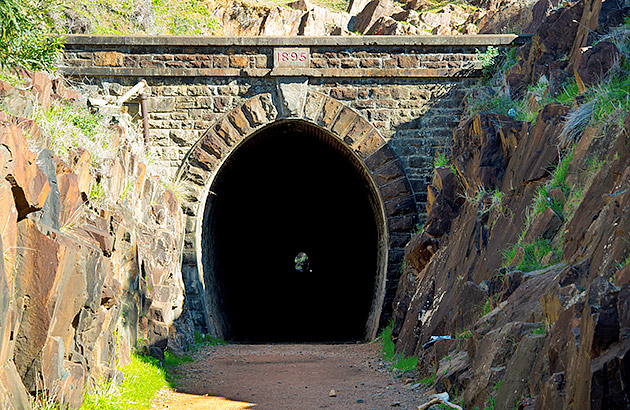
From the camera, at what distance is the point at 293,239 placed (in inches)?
882

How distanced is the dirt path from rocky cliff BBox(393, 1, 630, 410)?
0.62m

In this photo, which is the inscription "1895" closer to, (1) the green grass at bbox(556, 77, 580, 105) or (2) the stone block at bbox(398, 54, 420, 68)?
(2) the stone block at bbox(398, 54, 420, 68)

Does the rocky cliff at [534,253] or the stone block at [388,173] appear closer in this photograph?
the rocky cliff at [534,253]

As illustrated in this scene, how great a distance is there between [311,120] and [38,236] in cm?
808

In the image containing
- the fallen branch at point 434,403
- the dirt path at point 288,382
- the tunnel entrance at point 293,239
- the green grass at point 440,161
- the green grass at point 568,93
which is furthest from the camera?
the tunnel entrance at point 293,239

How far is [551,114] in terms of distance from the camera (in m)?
7.80

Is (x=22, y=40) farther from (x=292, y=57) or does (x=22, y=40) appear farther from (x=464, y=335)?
(x=464, y=335)

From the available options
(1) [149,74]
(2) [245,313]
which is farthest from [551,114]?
(2) [245,313]

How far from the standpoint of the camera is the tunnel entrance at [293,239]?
1423 cm

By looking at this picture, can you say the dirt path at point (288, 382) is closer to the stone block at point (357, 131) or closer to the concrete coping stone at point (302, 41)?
the stone block at point (357, 131)

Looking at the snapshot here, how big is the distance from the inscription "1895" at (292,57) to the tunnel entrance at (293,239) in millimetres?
1163

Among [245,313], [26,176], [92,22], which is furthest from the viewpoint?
[245,313]

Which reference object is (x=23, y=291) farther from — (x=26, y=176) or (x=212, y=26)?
(x=212, y=26)

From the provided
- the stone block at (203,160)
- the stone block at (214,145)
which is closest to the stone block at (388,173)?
the stone block at (214,145)
